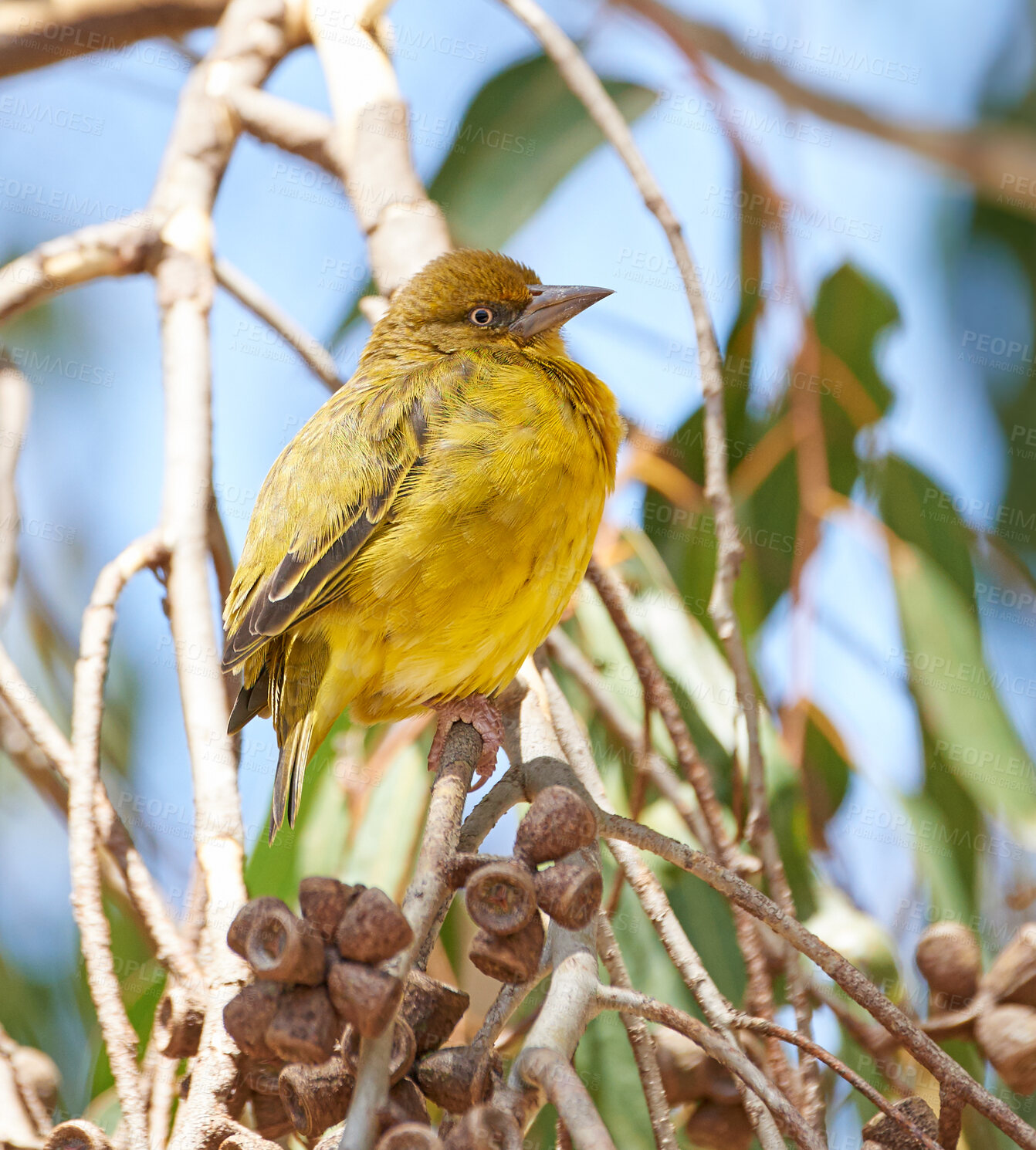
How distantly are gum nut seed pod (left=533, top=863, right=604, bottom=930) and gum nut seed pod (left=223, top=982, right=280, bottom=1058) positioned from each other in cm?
31

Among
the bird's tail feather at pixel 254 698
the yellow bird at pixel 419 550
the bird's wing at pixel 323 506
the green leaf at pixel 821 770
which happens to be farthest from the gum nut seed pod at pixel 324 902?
the green leaf at pixel 821 770

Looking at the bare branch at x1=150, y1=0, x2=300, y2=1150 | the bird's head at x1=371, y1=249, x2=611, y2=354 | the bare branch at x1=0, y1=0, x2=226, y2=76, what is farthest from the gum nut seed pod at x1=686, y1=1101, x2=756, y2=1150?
the bare branch at x1=0, y1=0, x2=226, y2=76

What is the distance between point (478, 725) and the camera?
86.9 inches

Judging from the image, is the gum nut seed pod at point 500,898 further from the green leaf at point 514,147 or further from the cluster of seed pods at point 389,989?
the green leaf at point 514,147

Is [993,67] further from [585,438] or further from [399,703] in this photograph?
[399,703]

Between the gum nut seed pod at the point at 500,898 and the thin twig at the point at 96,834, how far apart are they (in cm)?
82

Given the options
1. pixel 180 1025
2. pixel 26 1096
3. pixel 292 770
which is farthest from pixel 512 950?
pixel 26 1096

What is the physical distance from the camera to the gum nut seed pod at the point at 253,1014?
116cm

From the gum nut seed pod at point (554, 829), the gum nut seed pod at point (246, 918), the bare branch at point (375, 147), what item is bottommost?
the gum nut seed pod at point (246, 918)

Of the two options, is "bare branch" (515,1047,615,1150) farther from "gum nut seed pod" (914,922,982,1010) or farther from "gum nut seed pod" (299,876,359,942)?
"gum nut seed pod" (914,922,982,1010)

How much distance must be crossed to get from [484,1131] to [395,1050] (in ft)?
0.54

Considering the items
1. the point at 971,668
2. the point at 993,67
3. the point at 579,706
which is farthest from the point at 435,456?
the point at 993,67

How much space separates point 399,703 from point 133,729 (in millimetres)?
1790

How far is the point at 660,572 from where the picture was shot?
3.44 meters
